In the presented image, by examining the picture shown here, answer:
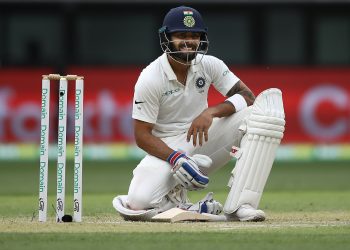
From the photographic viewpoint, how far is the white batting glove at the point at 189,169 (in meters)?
6.23

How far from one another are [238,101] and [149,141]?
574mm

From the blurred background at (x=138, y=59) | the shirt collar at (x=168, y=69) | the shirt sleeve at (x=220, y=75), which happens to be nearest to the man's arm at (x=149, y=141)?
the shirt collar at (x=168, y=69)

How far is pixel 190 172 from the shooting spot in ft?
20.4

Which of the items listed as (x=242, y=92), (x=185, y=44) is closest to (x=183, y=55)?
(x=185, y=44)

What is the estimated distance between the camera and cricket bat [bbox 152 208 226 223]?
6199mm

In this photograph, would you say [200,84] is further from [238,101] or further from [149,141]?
[149,141]

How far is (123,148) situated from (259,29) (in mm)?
2372

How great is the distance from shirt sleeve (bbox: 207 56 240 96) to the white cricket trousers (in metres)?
0.18

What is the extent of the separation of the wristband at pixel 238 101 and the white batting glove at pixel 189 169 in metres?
0.38

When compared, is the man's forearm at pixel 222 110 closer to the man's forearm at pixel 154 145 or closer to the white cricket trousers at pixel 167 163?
the white cricket trousers at pixel 167 163

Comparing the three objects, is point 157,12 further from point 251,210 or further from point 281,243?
point 281,243

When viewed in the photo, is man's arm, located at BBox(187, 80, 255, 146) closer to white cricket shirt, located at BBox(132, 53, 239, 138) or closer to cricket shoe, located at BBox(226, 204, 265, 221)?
white cricket shirt, located at BBox(132, 53, 239, 138)

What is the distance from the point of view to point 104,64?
14.4 m

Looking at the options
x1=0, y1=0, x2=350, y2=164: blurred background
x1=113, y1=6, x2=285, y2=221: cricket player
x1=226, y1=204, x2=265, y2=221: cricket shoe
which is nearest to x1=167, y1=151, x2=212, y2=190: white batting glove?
x1=113, y1=6, x2=285, y2=221: cricket player
